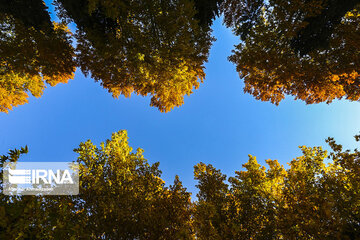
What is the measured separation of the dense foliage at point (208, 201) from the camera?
6.36m

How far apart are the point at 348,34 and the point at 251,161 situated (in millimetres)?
7685

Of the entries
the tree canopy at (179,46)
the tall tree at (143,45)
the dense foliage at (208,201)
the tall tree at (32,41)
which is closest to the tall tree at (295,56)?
the tree canopy at (179,46)

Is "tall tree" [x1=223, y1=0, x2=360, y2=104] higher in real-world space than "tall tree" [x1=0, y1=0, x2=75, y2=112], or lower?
lower

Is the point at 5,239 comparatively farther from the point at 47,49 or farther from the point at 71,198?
the point at 47,49

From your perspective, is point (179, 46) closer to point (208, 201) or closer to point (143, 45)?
point (143, 45)

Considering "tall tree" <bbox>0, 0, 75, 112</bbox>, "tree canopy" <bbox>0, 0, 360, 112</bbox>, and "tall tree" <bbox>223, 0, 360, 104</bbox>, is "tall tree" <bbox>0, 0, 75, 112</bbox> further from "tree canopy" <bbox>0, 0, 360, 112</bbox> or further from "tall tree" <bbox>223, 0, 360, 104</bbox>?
"tall tree" <bbox>223, 0, 360, 104</bbox>

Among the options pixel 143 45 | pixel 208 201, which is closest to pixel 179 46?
pixel 143 45

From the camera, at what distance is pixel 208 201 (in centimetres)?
800

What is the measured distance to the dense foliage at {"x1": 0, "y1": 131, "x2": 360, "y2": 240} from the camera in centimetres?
636

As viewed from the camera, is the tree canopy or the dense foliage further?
the tree canopy

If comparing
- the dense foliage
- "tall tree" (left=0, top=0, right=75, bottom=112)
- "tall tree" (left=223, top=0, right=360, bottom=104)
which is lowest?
the dense foliage

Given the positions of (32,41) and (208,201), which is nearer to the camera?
(208,201)

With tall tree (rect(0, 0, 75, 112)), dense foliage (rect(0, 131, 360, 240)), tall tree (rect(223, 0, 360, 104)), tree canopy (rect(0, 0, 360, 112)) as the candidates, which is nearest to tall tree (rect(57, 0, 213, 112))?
tree canopy (rect(0, 0, 360, 112))

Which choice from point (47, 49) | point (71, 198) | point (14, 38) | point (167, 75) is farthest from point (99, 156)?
point (14, 38)
